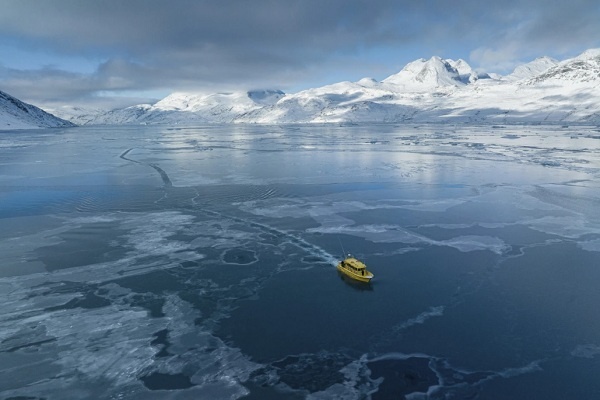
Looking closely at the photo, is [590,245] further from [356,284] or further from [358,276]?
[356,284]

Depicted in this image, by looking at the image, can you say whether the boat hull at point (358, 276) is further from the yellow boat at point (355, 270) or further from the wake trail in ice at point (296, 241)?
the wake trail in ice at point (296, 241)

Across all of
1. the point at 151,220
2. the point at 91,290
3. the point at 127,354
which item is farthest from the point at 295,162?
the point at 127,354

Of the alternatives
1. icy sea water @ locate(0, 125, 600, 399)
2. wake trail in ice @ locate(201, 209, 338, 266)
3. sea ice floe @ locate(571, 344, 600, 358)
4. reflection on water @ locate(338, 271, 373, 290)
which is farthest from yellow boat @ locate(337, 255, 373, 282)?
sea ice floe @ locate(571, 344, 600, 358)

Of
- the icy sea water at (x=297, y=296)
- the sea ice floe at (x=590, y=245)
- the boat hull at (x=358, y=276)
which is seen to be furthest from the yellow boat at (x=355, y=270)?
the sea ice floe at (x=590, y=245)

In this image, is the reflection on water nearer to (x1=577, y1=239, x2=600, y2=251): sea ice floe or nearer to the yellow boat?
the yellow boat

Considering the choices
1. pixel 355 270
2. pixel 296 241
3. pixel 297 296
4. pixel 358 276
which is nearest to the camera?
pixel 297 296

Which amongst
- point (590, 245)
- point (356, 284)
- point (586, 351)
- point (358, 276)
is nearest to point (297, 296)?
point (356, 284)

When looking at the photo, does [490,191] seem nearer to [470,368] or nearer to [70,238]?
[470,368]
